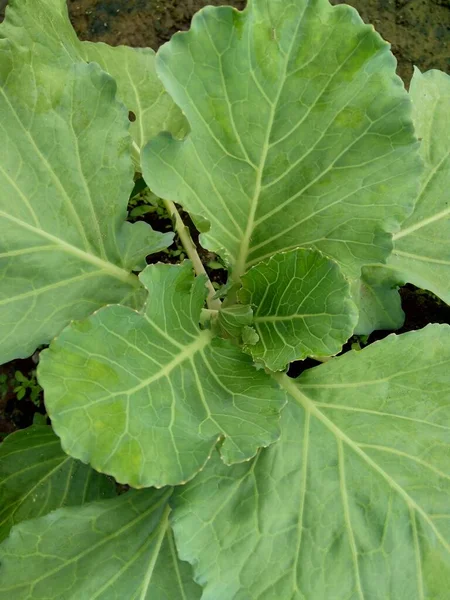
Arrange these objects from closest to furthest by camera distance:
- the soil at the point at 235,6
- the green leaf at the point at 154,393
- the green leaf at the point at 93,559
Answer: the green leaf at the point at 154,393 → the green leaf at the point at 93,559 → the soil at the point at 235,6

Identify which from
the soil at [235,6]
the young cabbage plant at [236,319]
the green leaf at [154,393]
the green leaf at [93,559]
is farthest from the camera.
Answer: the soil at [235,6]

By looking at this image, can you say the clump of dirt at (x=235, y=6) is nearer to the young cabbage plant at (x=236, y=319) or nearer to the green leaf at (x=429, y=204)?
the green leaf at (x=429, y=204)

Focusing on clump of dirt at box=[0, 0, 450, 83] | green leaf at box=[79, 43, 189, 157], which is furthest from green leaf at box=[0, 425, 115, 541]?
clump of dirt at box=[0, 0, 450, 83]

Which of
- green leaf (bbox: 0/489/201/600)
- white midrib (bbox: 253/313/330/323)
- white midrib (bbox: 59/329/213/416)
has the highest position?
white midrib (bbox: 253/313/330/323)

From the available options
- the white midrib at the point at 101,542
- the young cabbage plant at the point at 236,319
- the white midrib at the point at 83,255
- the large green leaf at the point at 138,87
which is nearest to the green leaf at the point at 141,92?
the large green leaf at the point at 138,87

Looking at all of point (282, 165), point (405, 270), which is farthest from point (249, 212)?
point (405, 270)

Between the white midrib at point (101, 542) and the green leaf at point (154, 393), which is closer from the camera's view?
the green leaf at point (154, 393)

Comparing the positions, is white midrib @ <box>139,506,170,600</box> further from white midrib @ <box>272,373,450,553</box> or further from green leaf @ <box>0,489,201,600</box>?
white midrib @ <box>272,373,450,553</box>
